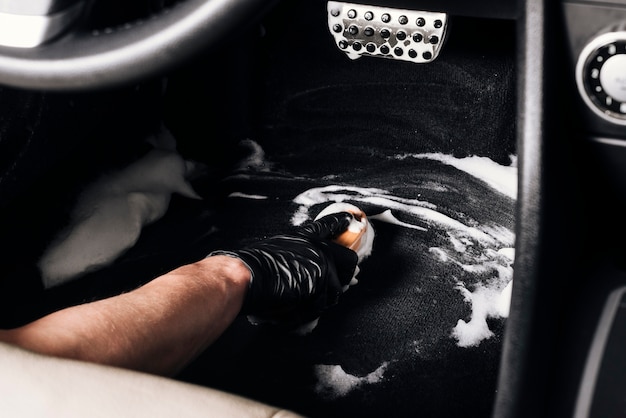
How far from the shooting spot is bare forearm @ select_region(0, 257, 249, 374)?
0.69 metres

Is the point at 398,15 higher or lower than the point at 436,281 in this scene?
higher

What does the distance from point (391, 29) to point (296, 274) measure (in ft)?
1.31

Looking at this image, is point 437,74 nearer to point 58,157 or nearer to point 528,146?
point 58,157

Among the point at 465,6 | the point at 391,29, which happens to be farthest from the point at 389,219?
the point at 465,6

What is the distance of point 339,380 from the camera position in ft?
3.51

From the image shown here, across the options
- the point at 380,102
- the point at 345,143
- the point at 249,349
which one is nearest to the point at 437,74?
the point at 380,102

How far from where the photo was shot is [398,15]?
1016 millimetres

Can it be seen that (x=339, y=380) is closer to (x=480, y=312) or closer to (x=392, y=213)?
(x=480, y=312)

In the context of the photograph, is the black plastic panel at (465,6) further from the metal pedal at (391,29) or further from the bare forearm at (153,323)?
the bare forearm at (153,323)

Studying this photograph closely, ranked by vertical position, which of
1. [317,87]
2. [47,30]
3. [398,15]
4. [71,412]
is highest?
[47,30]

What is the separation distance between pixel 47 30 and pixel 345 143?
0.94 meters

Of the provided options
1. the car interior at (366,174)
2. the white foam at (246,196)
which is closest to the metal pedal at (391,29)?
the car interior at (366,174)

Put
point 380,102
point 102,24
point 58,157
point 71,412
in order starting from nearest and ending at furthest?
point 71,412 → point 102,24 → point 58,157 → point 380,102

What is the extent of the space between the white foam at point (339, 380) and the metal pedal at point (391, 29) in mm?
480
